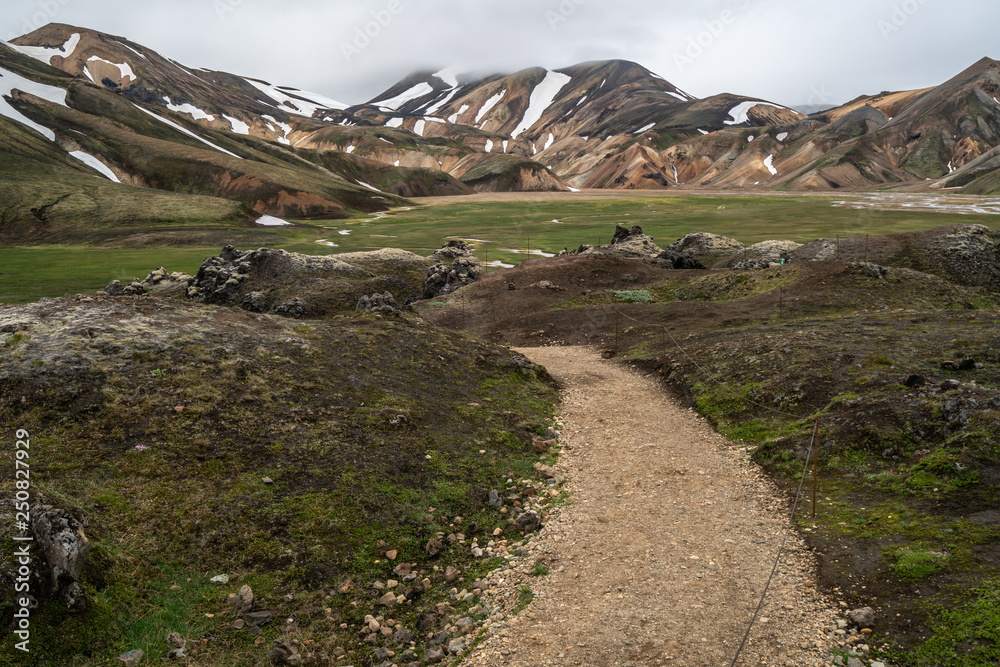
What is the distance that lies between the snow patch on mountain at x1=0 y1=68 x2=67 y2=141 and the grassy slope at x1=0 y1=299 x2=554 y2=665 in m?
175

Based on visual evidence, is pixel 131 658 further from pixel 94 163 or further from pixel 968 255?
pixel 94 163

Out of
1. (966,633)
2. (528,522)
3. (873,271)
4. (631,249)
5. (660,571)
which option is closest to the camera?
(966,633)

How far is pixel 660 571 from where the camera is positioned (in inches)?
391

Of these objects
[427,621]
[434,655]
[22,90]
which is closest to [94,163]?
[22,90]

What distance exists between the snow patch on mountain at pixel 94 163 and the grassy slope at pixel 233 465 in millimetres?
155043

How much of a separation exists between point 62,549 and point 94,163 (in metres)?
170

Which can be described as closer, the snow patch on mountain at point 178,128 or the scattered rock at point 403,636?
the scattered rock at point 403,636

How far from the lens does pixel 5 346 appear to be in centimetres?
1285

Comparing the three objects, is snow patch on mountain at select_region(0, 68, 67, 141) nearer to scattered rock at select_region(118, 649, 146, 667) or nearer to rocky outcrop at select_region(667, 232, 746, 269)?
rocky outcrop at select_region(667, 232, 746, 269)

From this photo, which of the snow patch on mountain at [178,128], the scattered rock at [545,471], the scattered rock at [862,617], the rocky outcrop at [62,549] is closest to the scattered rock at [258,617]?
the rocky outcrop at [62,549]

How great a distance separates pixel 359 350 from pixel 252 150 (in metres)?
190

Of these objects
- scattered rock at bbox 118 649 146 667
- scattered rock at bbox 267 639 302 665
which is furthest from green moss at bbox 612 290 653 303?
scattered rock at bbox 118 649 146 667

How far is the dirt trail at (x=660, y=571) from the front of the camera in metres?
8.28

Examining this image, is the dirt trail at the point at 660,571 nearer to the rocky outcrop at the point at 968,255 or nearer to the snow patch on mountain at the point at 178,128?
the rocky outcrop at the point at 968,255
